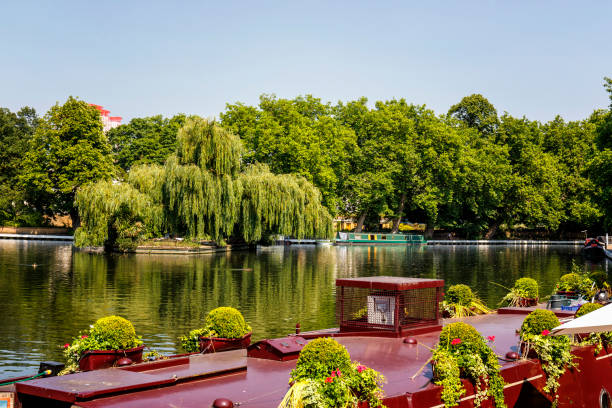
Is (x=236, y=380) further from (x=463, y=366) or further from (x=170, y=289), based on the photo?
(x=170, y=289)

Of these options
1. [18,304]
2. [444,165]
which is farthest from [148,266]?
[444,165]

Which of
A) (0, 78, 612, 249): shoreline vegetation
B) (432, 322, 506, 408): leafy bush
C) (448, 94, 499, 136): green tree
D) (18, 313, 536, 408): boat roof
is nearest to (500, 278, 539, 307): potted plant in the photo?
(18, 313, 536, 408): boat roof

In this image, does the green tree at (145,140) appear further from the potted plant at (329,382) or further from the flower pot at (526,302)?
the potted plant at (329,382)

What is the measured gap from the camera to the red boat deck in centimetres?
869

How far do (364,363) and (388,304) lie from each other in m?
2.60

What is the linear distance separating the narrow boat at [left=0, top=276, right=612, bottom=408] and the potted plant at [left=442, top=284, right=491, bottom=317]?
0.98 m

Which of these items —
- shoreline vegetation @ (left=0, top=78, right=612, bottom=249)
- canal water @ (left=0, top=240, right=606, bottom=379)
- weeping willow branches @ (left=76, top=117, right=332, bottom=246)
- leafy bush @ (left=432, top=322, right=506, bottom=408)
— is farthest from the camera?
shoreline vegetation @ (left=0, top=78, right=612, bottom=249)

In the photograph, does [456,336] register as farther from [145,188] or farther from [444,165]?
[444,165]

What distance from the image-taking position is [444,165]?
92375 mm

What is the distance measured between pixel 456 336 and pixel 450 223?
94.6m

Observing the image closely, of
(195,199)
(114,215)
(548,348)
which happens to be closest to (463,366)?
(548,348)

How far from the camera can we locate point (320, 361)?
26.3 feet

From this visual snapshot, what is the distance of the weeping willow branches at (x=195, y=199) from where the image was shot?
2095 inches

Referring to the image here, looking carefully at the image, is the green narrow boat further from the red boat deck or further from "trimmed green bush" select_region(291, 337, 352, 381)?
"trimmed green bush" select_region(291, 337, 352, 381)
